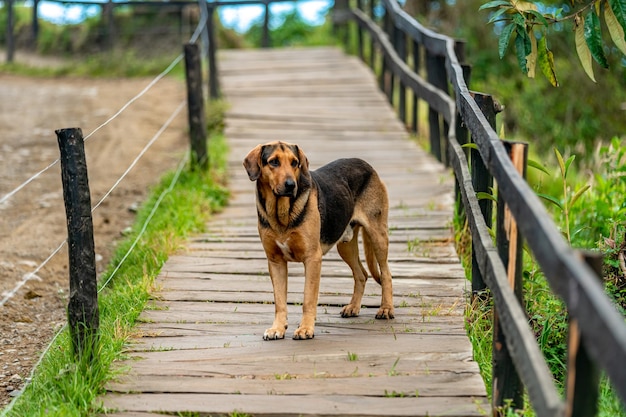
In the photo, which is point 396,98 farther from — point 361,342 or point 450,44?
point 361,342

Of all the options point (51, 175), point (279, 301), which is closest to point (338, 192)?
point (279, 301)

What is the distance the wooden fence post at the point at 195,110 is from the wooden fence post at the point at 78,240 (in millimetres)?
4529

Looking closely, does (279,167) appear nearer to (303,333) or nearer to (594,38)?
(303,333)

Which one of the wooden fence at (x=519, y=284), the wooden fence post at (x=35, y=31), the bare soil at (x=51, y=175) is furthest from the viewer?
the wooden fence post at (x=35, y=31)

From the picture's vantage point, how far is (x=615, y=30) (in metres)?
5.17

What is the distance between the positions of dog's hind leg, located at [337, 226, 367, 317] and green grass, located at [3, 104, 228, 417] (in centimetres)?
124

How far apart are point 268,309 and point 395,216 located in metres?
2.52

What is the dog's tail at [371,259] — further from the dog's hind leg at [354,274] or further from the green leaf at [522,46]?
the green leaf at [522,46]

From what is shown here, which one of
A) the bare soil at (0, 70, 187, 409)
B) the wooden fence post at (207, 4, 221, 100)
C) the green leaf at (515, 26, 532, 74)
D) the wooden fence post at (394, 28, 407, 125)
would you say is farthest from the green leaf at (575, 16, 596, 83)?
the wooden fence post at (207, 4, 221, 100)

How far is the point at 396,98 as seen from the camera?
13797mm

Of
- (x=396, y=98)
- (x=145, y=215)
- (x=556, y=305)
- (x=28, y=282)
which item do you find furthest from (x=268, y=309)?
(x=396, y=98)

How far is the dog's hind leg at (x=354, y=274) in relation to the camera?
546 centimetres

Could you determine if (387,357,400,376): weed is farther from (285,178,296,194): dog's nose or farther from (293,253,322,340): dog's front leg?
(285,178,296,194): dog's nose

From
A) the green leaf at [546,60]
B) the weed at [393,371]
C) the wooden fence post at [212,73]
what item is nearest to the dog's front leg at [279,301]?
the weed at [393,371]
